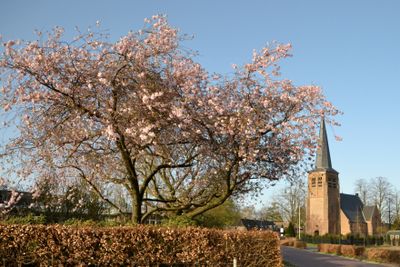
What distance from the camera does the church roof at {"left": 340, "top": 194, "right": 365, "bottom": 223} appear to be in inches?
3329

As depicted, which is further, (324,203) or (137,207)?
(324,203)

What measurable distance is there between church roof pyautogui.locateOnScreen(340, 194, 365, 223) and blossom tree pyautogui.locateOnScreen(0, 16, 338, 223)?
74.1 metres

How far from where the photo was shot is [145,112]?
1214 centimetres

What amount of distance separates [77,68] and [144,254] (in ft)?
17.2

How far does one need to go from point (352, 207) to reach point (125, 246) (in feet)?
275

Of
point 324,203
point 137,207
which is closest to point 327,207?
point 324,203

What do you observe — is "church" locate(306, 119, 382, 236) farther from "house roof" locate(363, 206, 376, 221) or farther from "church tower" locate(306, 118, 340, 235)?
"house roof" locate(363, 206, 376, 221)

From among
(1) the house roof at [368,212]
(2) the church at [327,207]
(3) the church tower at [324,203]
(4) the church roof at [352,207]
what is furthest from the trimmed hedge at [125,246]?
(1) the house roof at [368,212]

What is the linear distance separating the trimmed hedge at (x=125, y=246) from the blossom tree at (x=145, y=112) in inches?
81.1

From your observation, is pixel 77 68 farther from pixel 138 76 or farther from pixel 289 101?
pixel 289 101

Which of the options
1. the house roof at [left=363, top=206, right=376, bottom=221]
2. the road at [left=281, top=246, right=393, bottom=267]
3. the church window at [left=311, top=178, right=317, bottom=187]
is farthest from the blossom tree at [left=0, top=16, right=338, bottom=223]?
the house roof at [left=363, top=206, right=376, bottom=221]

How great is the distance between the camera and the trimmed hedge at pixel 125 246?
33.7 feet

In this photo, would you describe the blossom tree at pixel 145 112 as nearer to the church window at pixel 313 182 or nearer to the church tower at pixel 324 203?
the church tower at pixel 324 203

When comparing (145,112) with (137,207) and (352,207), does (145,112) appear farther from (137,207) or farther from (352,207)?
(352,207)
